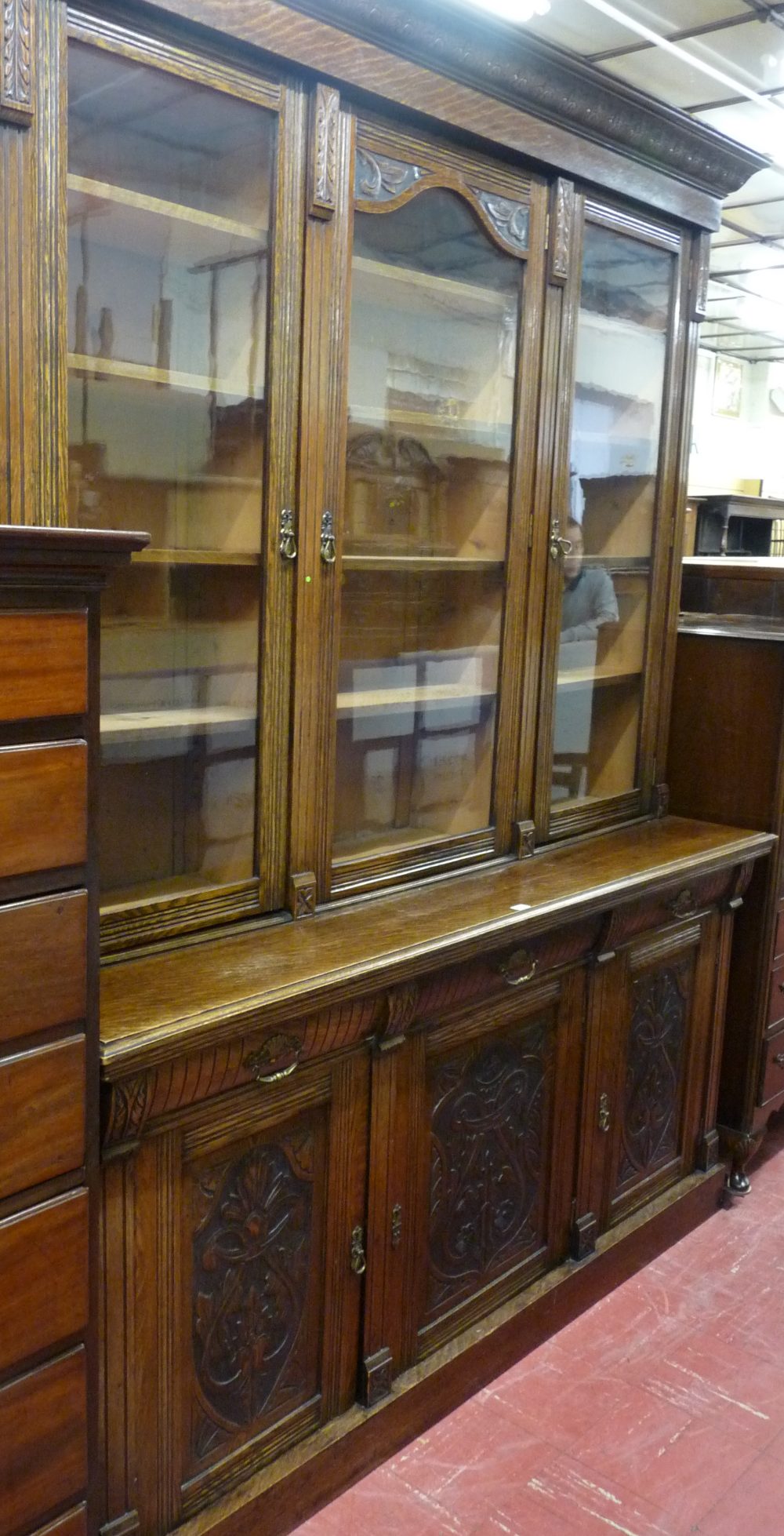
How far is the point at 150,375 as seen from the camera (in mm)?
1570

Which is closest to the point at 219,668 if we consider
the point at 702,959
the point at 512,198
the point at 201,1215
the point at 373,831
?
the point at 373,831

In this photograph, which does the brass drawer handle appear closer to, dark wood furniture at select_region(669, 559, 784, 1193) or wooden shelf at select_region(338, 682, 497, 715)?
wooden shelf at select_region(338, 682, 497, 715)

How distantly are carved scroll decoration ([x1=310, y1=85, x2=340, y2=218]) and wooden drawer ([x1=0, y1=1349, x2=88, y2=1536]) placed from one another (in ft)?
4.65

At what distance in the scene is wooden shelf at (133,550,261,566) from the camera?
1607mm

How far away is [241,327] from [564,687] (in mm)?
963

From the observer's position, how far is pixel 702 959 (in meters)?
2.54

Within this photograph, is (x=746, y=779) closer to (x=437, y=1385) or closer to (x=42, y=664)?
(x=437, y=1385)

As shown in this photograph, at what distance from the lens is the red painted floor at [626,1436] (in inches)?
70.9

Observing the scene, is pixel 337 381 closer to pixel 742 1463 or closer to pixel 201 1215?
pixel 201 1215

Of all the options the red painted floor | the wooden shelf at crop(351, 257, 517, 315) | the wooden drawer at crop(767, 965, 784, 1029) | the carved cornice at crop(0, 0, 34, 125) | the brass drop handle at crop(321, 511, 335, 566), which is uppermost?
the carved cornice at crop(0, 0, 34, 125)

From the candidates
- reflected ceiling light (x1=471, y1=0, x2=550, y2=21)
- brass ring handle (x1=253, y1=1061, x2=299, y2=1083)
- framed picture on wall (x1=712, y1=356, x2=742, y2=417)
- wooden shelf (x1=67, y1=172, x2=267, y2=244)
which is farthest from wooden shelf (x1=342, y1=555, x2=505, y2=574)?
framed picture on wall (x1=712, y1=356, x2=742, y2=417)

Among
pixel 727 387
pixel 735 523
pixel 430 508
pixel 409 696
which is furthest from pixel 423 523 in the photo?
pixel 727 387

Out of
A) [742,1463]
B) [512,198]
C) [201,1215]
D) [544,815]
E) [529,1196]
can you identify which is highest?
[512,198]

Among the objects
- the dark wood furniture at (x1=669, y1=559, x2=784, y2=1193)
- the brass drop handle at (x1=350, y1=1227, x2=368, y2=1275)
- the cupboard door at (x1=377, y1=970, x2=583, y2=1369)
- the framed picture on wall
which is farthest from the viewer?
the framed picture on wall
